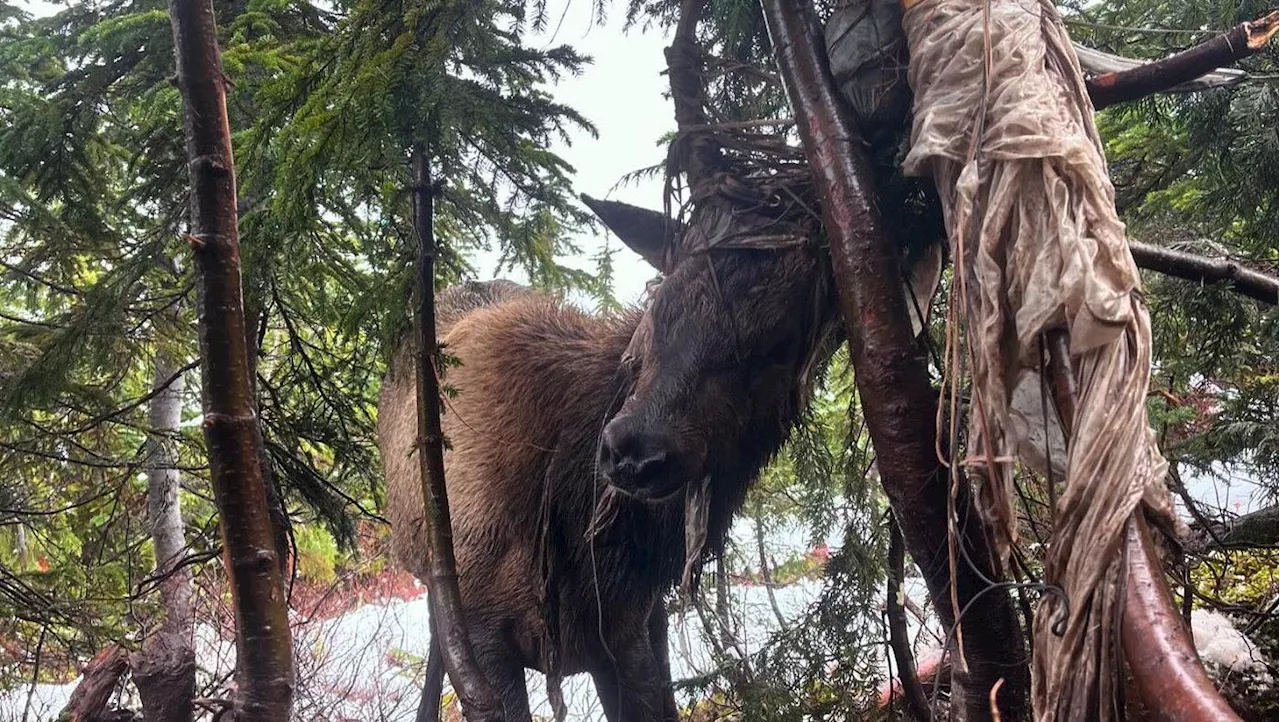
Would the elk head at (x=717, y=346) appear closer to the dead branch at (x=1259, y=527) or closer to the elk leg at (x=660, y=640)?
the elk leg at (x=660, y=640)

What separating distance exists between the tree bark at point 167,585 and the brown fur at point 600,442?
104 centimetres

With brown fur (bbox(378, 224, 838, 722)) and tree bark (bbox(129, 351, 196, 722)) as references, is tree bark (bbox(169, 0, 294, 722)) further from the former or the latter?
tree bark (bbox(129, 351, 196, 722))

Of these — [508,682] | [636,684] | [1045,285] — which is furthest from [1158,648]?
[636,684]

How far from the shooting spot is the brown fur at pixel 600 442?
260 centimetres

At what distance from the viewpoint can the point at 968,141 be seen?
5.98 feet

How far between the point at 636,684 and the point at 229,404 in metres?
2.52

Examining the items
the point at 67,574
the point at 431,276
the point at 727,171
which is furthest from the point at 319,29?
the point at 67,574

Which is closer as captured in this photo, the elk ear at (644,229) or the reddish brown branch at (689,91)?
the reddish brown branch at (689,91)

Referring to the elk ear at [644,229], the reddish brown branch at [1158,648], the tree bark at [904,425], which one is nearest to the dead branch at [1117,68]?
the tree bark at [904,425]

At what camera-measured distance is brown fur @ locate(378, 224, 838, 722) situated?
2.60 m

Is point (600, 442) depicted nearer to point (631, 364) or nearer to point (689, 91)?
point (631, 364)

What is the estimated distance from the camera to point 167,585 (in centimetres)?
582

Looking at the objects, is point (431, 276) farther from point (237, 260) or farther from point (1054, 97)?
point (1054, 97)

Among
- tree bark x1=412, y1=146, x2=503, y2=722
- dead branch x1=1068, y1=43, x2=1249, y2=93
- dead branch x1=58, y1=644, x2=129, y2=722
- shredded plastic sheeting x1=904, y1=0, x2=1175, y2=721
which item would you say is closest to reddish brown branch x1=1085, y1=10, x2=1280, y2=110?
dead branch x1=1068, y1=43, x2=1249, y2=93
